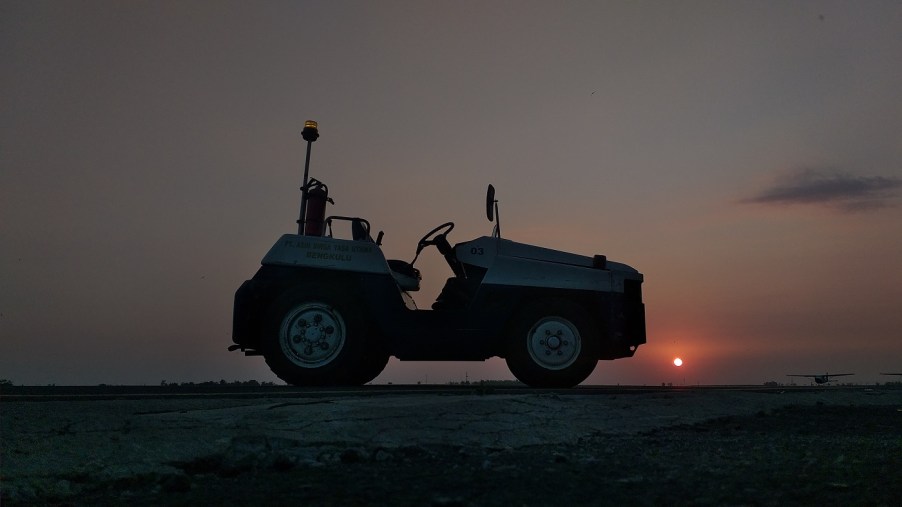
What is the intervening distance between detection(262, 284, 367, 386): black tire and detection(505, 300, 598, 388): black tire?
1784 millimetres

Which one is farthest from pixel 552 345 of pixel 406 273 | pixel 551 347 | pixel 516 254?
pixel 406 273

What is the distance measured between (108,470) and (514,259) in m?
5.71

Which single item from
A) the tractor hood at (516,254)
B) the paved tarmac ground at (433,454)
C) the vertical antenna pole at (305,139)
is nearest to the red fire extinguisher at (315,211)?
the vertical antenna pole at (305,139)

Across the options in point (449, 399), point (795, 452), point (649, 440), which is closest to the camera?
point (795, 452)

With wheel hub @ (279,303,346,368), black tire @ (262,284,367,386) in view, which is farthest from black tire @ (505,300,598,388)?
wheel hub @ (279,303,346,368)

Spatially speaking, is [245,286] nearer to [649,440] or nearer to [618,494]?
[649,440]

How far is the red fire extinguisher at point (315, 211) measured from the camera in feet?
30.6

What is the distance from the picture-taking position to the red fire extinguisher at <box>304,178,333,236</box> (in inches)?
367

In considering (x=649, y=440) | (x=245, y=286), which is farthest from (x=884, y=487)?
(x=245, y=286)

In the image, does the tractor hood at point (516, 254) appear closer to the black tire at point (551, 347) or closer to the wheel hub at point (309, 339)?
the black tire at point (551, 347)

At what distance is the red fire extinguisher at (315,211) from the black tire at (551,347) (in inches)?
109

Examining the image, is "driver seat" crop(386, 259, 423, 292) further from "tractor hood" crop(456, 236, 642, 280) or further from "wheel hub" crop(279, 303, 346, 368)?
"wheel hub" crop(279, 303, 346, 368)

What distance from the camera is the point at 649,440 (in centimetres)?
468

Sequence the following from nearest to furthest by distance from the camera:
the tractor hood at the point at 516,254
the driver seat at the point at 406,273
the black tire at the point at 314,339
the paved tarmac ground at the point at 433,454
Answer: the paved tarmac ground at the point at 433,454, the black tire at the point at 314,339, the tractor hood at the point at 516,254, the driver seat at the point at 406,273
